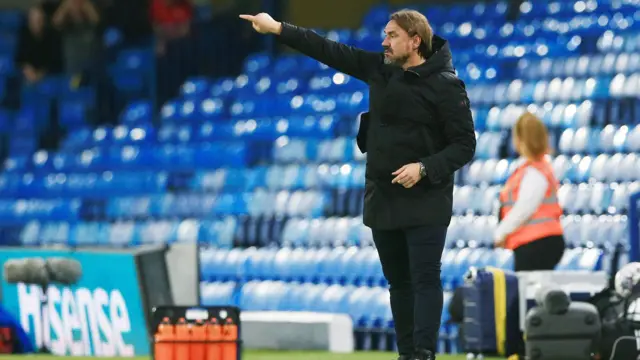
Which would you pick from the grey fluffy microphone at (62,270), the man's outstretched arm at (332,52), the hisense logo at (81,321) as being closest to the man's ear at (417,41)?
the man's outstretched arm at (332,52)

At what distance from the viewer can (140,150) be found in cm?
1553

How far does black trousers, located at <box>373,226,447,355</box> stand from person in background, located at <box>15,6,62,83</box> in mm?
11593

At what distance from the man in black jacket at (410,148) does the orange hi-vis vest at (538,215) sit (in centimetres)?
183

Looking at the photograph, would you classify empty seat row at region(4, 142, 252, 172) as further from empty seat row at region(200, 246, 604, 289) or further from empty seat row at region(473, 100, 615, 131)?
empty seat row at region(473, 100, 615, 131)

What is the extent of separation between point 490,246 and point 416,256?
18.9 feet

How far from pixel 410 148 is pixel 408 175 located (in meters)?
0.19

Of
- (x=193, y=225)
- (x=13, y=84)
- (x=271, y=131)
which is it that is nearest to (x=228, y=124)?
(x=271, y=131)

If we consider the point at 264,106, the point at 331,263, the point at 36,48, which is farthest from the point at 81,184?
the point at 331,263

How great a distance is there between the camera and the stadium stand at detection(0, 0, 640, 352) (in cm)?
1173

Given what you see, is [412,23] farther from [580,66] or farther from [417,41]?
[580,66]

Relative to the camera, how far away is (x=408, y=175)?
19.5 feet

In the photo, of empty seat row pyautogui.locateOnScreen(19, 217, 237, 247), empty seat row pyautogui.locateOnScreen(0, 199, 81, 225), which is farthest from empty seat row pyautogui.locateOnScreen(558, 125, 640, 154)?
empty seat row pyautogui.locateOnScreen(0, 199, 81, 225)

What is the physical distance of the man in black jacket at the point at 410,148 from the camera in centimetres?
603

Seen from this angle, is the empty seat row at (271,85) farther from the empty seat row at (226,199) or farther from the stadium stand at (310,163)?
the empty seat row at (226,199)
